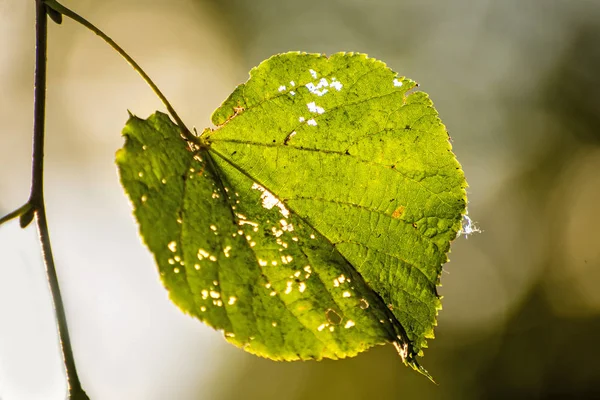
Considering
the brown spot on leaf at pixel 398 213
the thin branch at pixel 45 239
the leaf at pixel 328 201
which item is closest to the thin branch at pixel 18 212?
the thin branch at pixel 45 239

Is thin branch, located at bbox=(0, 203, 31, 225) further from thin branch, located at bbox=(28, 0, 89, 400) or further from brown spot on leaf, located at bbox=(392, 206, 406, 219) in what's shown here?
brown spot on leaf, located at bbox=(392, 206, 406, 219)

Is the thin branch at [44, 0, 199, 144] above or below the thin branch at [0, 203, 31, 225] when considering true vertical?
above

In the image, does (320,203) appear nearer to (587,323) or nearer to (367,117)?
(367,117)

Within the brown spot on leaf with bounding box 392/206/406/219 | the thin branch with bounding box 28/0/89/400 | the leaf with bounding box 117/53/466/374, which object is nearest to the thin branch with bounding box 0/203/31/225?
the thin branch with bounding box 28/0/89/400

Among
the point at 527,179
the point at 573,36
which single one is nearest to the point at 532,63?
the point at 573,36

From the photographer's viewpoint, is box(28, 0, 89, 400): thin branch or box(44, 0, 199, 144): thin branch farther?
box(44, 0, 199, 144): thin branch

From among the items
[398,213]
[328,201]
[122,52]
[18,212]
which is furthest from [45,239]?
[398,213]
